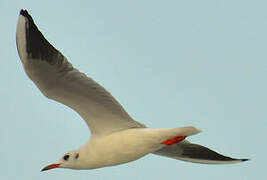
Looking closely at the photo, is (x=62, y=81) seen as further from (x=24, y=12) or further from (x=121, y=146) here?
(x=121, y=146)

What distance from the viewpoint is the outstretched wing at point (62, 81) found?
368 inches

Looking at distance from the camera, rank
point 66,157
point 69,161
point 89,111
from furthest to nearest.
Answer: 1. point 66,157
2. point 69,161
3. point 89,111

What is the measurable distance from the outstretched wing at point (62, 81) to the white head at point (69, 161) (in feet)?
2.11

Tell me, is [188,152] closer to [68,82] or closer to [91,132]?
[91,132]

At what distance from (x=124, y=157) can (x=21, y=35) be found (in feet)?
7.46

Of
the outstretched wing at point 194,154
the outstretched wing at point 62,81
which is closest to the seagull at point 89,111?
the outstretched wing at point 62,81

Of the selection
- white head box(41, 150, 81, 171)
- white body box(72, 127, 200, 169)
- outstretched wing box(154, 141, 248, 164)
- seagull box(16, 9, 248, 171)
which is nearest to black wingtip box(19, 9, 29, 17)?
seagull box(16, 9, 248, 171)

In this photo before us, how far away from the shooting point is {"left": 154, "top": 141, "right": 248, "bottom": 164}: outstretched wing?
35.5ft

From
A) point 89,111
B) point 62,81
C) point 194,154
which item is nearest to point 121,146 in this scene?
point 89,111

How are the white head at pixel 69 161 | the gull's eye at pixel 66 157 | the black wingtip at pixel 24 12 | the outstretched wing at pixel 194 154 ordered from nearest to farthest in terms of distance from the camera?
the black wingtip at pixel 24 12 → the white head at pixel 69 161 → the gull's eye at pixel 66 157 → the outstretched wing at pixel 194 154

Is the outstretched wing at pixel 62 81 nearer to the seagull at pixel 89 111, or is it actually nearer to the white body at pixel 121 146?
the seagull at pixel 89 111

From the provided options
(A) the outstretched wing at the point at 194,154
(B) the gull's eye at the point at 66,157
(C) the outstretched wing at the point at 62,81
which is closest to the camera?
(C) the outstretched wing at the point at 62,81

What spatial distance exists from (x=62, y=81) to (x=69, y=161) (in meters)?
1.45

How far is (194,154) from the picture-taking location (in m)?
11.0
